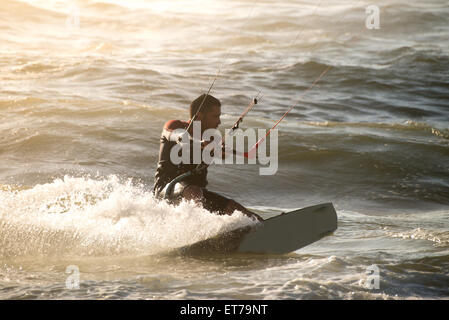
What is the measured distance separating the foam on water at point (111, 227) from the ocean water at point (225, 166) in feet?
0.05

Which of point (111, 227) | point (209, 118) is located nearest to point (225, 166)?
point (111, 227)

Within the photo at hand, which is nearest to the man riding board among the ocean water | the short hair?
the short hair

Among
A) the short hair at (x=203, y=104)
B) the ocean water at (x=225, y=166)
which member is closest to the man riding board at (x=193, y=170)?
the short hair at (x=203, y=104)

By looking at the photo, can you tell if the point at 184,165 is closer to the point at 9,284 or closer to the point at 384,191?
the point at 9,284

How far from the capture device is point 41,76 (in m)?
19.0

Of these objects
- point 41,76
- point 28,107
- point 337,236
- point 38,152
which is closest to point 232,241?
point 337,236

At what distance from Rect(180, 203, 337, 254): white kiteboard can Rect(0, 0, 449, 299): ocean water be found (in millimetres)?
117

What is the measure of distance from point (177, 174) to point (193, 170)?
31cm

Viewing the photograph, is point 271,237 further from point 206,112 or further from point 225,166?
point 225,166

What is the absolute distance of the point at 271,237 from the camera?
671 cm

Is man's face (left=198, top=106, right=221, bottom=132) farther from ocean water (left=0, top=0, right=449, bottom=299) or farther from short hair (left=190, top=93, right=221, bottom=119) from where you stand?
ocean water (left=0, top=0, right=449, bottom=299)

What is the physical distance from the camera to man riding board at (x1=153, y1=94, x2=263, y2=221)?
6.48 meters

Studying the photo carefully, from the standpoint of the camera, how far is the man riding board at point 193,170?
6.48 m
